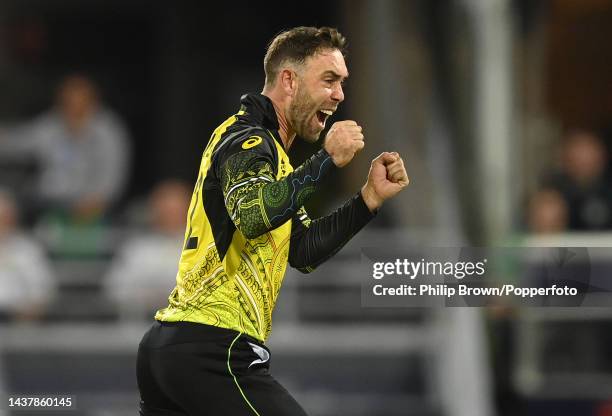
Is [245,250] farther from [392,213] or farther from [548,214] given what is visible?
[392,213]

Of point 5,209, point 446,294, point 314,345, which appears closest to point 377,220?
point 314,345

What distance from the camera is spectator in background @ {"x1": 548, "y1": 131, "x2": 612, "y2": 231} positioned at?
831cm

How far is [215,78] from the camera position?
38.4 feet

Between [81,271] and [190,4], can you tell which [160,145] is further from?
[81,271]

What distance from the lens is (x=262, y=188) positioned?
3650mm

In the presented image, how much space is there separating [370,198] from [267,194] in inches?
17.8

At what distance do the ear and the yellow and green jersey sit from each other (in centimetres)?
7

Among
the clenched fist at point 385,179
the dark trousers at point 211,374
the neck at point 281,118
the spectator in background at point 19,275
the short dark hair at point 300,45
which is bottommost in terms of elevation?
the dark trousers at point 211,374

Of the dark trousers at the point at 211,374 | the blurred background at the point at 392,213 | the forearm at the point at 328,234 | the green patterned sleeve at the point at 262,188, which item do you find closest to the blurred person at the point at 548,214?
the blurred background at the point at 392,213

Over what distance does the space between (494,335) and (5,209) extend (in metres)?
3.30

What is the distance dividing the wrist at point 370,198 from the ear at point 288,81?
14.1 inches

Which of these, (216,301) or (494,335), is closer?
(216,301)

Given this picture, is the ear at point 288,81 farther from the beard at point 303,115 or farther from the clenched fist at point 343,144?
the clenched fist at point 343,144

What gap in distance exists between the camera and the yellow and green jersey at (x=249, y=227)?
366cm
